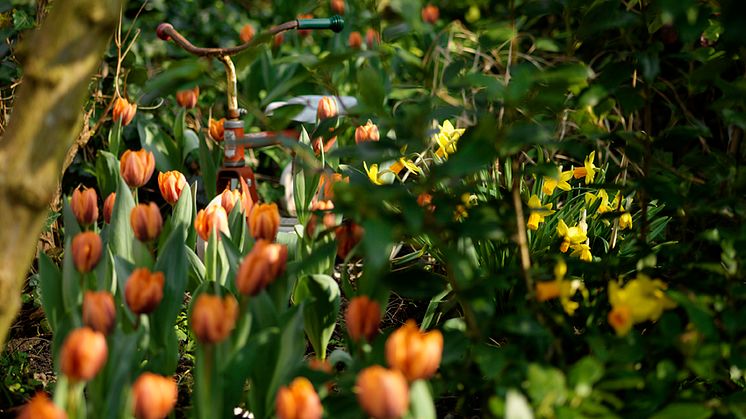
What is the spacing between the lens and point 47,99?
122 centimetres

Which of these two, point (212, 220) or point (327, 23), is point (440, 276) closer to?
point (212, 220)

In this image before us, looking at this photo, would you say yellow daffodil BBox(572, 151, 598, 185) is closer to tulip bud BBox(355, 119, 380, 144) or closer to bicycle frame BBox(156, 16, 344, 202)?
tulip bud BBox(355, 119, 380, 144)

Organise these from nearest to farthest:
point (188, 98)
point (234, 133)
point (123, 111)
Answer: point (234, 133)
point (123, 111)
point (188, 98)

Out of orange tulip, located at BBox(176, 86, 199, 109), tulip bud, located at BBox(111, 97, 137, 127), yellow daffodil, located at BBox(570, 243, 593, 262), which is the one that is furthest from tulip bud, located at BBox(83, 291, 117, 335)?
orange tulip, located at BBox(176, 86, 199, 109)

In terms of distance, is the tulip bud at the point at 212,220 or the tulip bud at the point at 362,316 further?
the tulip bud at the point at 212,220

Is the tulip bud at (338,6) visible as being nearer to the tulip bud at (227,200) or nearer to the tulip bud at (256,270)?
the tulip bud at (227,200)

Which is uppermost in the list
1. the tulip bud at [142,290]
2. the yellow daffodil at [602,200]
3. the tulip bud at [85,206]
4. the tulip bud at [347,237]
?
the tulip bud at [85,206]

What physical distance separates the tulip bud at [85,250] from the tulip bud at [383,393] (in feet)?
2.27

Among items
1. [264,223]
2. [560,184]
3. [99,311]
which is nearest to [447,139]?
[560,184]

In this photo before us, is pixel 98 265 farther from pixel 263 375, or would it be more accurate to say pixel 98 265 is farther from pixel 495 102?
pixel 495 102

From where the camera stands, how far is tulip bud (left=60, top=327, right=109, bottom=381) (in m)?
1.19

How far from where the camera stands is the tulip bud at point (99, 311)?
136cm

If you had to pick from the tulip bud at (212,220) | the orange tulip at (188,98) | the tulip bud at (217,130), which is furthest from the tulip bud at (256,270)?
the orange tulip at (188,98)

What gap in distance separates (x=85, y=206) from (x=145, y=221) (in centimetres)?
25
